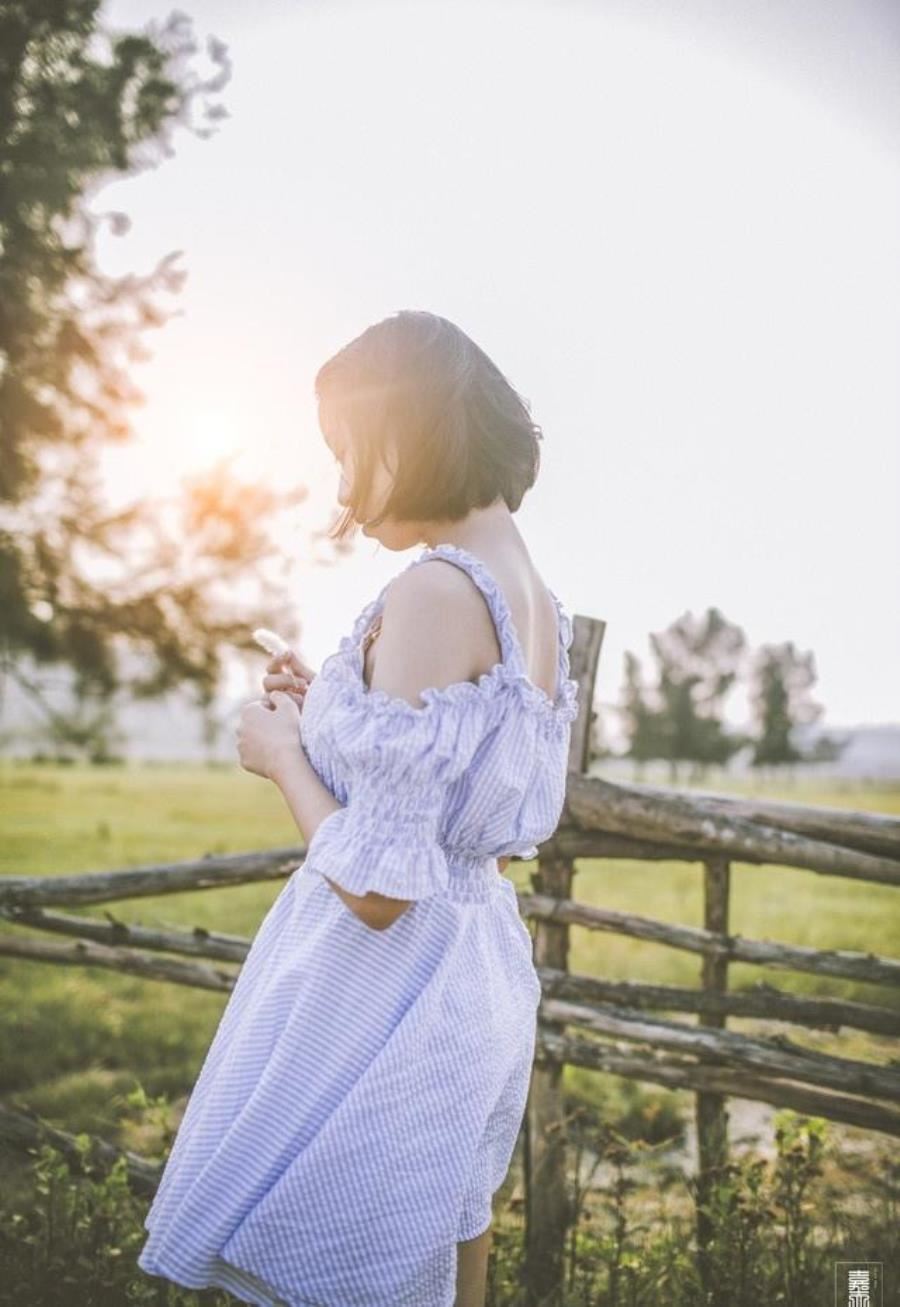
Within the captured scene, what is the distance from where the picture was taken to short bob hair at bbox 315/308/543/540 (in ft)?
4.99

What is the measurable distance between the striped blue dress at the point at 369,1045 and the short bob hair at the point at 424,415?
11 centimetres

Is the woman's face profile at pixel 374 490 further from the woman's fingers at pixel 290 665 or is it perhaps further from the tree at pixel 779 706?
the tree at pixel 779 706

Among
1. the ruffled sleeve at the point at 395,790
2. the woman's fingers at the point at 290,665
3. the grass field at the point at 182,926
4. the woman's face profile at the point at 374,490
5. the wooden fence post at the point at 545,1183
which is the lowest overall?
the grass field at the point at 182,926

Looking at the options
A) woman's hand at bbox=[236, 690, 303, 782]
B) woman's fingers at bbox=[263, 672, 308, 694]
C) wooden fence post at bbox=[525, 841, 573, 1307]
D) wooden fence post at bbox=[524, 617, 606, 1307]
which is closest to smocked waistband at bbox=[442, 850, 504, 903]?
woman's hand at bbox=[236, 690, 303, 782]

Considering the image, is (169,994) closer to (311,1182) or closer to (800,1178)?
(800,1178)

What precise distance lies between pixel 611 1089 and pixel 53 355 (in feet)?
21.6

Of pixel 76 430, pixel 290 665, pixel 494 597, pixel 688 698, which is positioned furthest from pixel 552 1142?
pixel 688 698

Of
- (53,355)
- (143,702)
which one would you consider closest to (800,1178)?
(143,702)

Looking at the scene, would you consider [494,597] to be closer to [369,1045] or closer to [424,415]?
[424,415]

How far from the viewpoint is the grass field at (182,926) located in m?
4.93

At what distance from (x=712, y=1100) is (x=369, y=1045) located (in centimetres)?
221

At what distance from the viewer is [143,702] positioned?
8.05 meters

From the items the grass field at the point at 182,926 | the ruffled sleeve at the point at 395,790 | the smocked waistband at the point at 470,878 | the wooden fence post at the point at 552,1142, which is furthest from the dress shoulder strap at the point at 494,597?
the grass field at the point at 182,926

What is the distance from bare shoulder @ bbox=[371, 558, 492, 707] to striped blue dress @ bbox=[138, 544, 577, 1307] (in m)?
0.02
